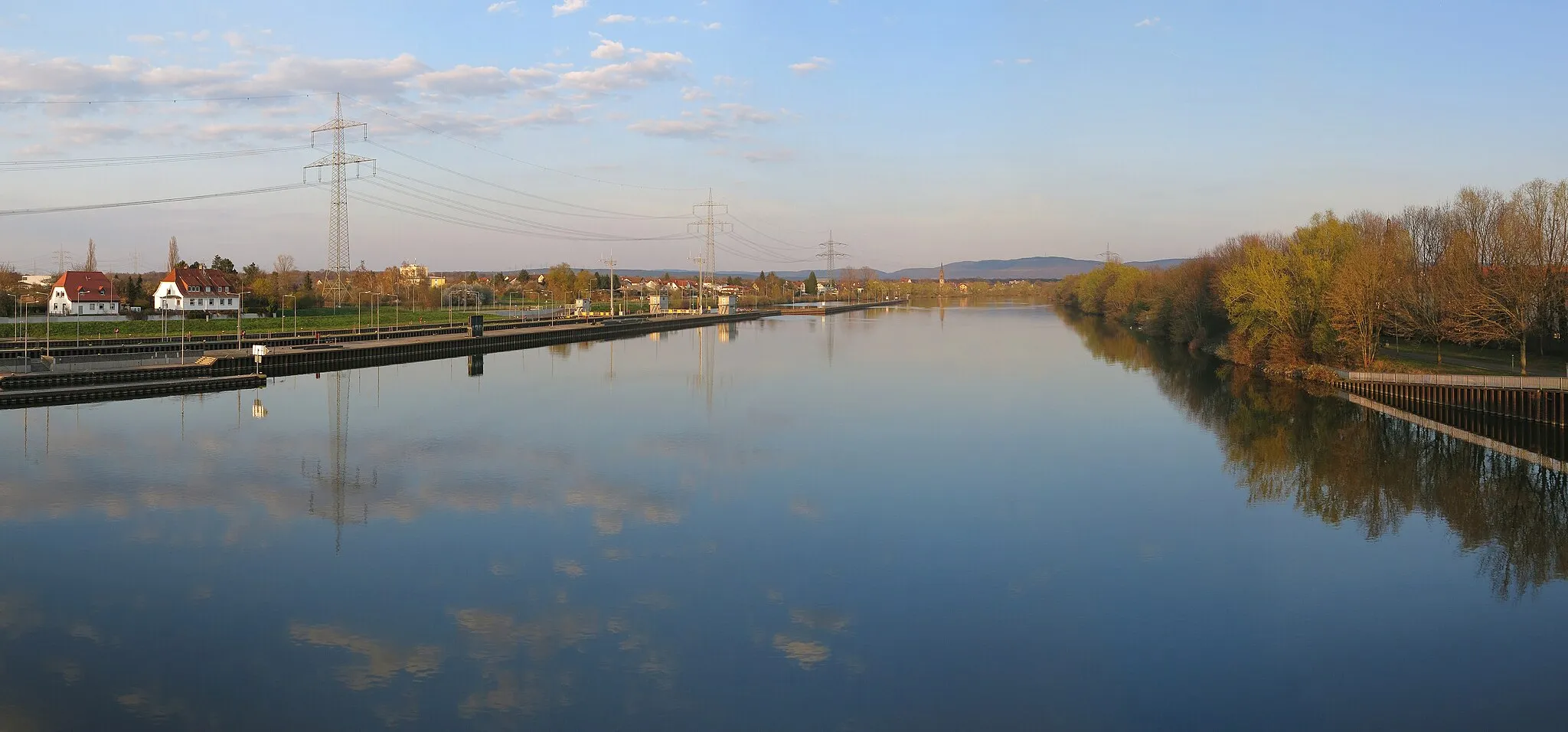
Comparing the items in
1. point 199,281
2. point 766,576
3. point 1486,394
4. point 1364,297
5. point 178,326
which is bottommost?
point 766,576

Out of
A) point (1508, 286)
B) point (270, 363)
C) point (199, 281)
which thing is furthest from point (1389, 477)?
point (199, 281)

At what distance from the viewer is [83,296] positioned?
5475 cm

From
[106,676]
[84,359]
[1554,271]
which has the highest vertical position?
[1554,271]

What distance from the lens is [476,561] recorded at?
1212 centimetres

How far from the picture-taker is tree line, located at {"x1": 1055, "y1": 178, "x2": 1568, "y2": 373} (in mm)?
28094

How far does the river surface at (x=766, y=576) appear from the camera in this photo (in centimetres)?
840

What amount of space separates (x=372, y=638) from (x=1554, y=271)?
31.9 metres

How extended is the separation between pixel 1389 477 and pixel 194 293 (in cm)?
5785

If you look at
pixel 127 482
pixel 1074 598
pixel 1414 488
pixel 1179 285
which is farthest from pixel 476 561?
pixel 1179 285

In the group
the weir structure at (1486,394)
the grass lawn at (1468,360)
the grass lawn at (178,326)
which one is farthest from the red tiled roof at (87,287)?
the grass lawn at (1468,360)

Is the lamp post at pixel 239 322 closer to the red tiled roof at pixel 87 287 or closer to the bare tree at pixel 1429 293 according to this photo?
the red tiled roof at pixel 87 287

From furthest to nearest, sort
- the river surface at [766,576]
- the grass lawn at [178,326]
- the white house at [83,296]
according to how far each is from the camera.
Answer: the white house at [83,296] < the grass lawn at [178,326] < the river surface at [766,576]

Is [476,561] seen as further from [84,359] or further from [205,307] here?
[205,307]

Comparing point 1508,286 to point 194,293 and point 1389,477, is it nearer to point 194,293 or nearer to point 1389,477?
point 1389,477
